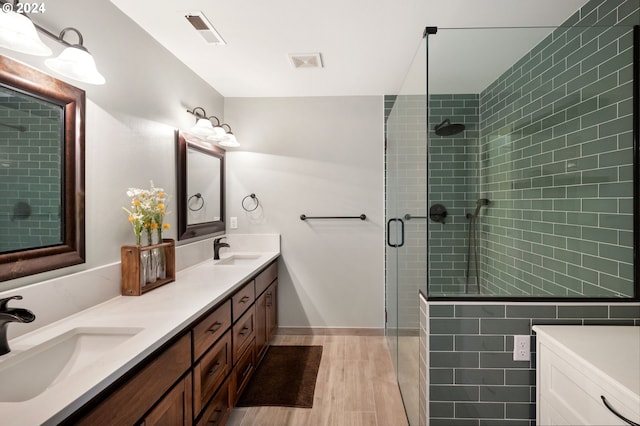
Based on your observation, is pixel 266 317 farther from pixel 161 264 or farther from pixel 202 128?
pixel 202 128

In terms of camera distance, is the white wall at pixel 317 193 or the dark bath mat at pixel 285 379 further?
the white wall at pixel 317 193

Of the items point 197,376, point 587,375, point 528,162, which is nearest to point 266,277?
point 197,376

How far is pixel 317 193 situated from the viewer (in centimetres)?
339

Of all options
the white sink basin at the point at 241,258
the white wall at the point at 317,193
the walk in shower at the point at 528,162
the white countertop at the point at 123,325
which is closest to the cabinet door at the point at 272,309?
the white wall at the point at 317,193

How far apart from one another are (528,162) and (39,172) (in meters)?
2.18

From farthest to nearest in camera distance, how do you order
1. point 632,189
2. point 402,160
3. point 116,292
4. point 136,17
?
point 402,160
point 136,17
point 116,292
point 632,189

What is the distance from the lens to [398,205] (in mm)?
2402

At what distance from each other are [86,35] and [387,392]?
9.43 feet

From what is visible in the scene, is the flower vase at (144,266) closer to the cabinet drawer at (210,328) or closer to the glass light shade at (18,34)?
the cabinet drawer at (210,328)

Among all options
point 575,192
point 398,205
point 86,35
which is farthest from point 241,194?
point 575,192

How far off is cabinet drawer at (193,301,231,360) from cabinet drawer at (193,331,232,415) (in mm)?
47

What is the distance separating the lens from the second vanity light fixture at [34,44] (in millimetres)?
1096

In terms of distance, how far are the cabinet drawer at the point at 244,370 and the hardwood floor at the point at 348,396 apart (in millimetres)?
138

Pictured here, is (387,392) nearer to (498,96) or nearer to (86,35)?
(498,96)
